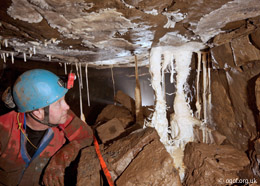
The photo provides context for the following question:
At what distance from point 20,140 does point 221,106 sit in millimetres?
2658

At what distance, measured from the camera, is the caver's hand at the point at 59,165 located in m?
1.79

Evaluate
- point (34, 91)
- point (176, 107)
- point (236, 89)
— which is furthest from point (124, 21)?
point (176, 107)

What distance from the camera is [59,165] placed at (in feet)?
6.06

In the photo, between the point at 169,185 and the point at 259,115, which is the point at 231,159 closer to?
the point at 259,115

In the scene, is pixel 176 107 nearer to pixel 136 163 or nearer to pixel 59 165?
pixel 136 163

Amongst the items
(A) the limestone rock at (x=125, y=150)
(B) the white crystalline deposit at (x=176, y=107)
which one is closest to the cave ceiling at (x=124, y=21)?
(B) the white crystalline deposit at (x=176, y=107)

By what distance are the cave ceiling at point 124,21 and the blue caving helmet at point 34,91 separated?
1.59 ft

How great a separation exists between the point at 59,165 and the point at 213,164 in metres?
1.86

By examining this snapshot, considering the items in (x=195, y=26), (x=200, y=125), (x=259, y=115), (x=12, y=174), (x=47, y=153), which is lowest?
(x=12, y=174)

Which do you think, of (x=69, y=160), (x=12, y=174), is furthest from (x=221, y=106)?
(x=12, y=174)

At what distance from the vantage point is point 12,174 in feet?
6.02

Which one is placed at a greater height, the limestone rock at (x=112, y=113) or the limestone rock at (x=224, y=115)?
the limestone rock at (x=224, y=115)

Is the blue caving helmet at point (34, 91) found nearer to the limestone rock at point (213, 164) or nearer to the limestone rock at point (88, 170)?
the limestone rock at point (88, 170)

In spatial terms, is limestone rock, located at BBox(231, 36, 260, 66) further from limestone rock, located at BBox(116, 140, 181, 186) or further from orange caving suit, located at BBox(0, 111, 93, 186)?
orange caving suit, located at BBox(0, 111, 93, 186)
